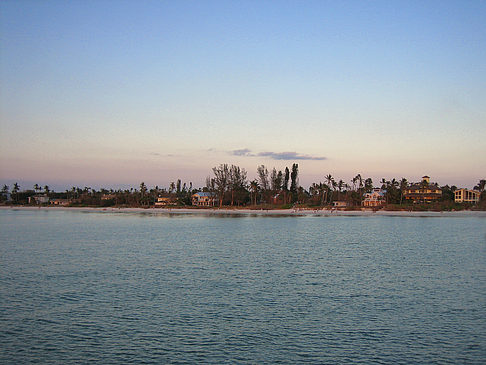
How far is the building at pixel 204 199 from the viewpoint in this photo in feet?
542

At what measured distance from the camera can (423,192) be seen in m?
149

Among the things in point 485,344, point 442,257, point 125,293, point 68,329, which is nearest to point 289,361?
Result: point 485,344

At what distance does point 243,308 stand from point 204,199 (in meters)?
150

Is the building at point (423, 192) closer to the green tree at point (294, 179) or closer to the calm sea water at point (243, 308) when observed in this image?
the green tree at point (294, 179)

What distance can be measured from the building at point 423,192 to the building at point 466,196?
220 inches

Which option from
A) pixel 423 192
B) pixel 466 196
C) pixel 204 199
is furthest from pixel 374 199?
pixel 204 199

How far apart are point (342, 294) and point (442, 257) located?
19.1 metres

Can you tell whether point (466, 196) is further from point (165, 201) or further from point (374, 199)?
point (165, 201)

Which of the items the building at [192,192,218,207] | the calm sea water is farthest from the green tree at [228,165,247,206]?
the calm sea water

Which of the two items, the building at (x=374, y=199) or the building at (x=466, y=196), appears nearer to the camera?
the building at (x=466, y=196)

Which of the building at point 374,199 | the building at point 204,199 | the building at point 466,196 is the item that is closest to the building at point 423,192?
the building at point 466,196

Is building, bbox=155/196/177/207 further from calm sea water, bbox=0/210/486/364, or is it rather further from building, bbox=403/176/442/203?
calm sea water, bbox=0/210/486/364

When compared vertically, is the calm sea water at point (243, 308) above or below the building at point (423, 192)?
below

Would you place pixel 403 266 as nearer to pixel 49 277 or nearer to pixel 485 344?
pixel 485 344
